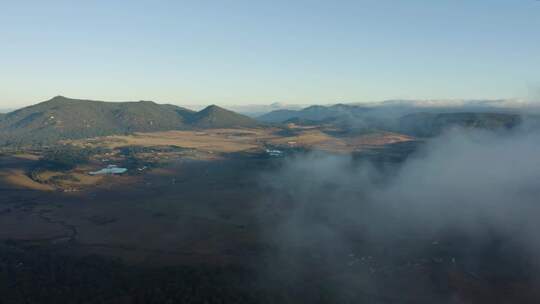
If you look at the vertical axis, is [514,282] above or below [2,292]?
below

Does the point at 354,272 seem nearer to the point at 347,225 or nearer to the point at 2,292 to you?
the point at 347,225

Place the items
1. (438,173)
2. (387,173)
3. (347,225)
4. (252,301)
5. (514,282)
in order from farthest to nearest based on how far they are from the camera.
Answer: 1. (387,173)
2. (438,173)
3. (347,225)
4. (514,282)
5. (252,301)

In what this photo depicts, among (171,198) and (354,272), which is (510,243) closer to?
(354,272)

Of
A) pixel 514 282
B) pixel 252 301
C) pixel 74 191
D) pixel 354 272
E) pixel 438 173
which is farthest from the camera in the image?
pixel 74 191

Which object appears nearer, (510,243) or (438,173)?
(510,243)

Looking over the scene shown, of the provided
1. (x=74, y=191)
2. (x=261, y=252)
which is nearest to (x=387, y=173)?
(x=261, y=252)

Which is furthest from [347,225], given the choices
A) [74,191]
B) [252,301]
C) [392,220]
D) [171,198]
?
[74,191]

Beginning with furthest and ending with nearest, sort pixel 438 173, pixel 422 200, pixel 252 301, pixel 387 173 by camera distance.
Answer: pixel 387 173 < pixel 438 173 < pixel 422 200 < pixel 252 301

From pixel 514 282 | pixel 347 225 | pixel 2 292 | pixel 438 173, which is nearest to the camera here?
pixel 2 292

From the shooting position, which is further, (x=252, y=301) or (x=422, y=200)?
(x=422, y=200)
